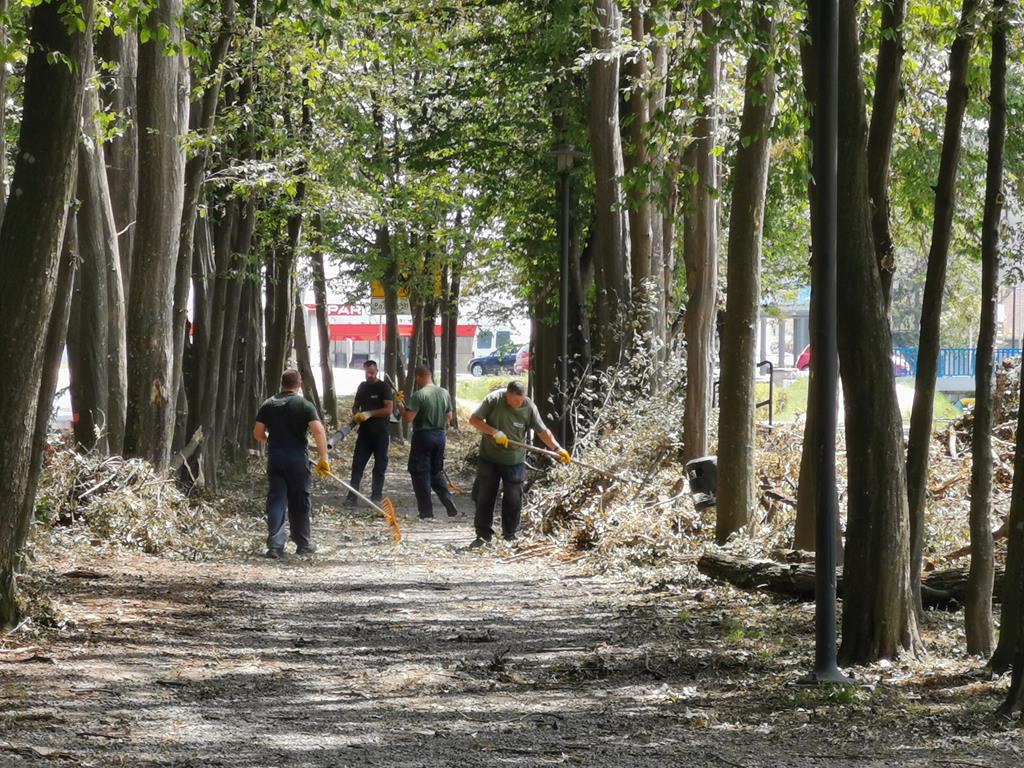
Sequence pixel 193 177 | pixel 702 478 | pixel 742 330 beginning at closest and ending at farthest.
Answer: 1. pixel 742 330
2. pixel 702 478
3. pixel 193 177

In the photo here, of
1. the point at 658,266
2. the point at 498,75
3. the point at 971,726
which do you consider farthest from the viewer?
the point at 498,75

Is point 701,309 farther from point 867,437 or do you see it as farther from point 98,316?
point 867,437

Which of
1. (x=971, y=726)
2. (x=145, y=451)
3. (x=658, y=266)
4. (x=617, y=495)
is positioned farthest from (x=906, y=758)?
(x=658, y=266)

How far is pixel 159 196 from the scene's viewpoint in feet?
53.4

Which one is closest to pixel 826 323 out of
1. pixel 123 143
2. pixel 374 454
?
pixel 123 143

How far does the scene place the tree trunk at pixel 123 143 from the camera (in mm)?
16641

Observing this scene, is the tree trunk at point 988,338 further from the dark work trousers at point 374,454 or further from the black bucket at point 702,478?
the dark work trousers at point 374,454

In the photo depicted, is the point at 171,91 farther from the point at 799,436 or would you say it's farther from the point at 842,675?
the point at 842,675

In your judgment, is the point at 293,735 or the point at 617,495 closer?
the point at 293,735

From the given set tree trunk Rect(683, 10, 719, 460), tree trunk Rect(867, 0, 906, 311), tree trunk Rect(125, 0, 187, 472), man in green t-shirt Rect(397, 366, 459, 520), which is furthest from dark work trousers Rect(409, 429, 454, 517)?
tree trunk Rect(867, 0, 906, 311)

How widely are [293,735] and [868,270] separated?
420 cm

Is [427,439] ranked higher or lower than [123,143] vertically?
lower

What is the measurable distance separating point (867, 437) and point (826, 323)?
2.68ft

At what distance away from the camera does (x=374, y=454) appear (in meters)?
21.7
